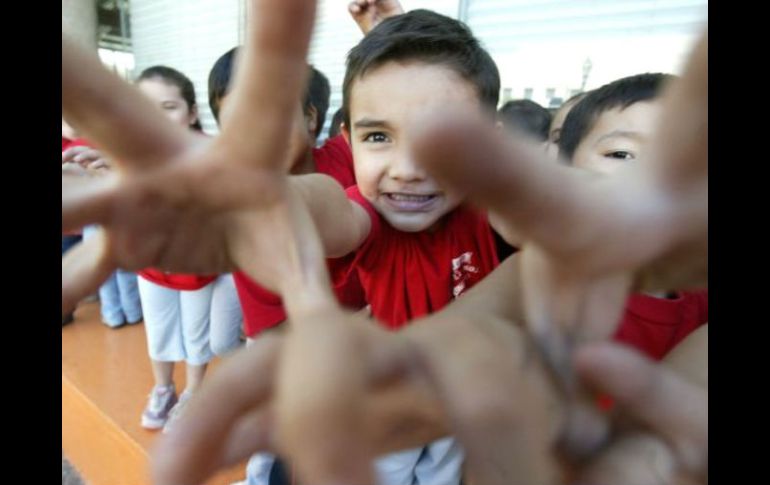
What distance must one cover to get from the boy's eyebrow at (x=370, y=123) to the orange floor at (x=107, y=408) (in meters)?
0.81

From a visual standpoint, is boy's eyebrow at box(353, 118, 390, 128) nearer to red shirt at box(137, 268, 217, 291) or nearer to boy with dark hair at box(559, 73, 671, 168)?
boy with dark hair at box(559, 73, 671, 168)

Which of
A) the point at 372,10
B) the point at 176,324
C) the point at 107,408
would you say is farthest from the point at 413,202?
the point at 107,408

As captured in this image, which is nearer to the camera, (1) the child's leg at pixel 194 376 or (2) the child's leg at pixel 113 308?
(1) the child's leg at pixel 194 376

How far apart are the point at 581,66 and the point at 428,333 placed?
1.57 meters

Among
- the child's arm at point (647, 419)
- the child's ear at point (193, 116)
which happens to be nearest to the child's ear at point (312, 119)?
the child's ear at point (193, 116)

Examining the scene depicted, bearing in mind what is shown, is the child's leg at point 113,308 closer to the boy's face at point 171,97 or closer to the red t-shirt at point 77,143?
the red t-shirt at point 77,143

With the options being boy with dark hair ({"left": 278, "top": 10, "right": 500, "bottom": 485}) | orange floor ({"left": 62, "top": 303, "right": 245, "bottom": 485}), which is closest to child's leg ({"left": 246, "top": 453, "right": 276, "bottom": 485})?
orange floor ({"left": 62, "top": 303, "right": 245, "bottom": 485})

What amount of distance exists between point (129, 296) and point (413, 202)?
153 centimetres

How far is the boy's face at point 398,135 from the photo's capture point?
1.93 feet

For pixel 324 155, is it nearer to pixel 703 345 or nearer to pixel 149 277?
pixel 149 277

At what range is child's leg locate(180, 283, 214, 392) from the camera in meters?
1.24

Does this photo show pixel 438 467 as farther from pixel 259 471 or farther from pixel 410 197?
pixel 410 197

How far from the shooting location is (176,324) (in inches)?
50.3

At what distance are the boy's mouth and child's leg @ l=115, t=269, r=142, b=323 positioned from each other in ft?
4.81
